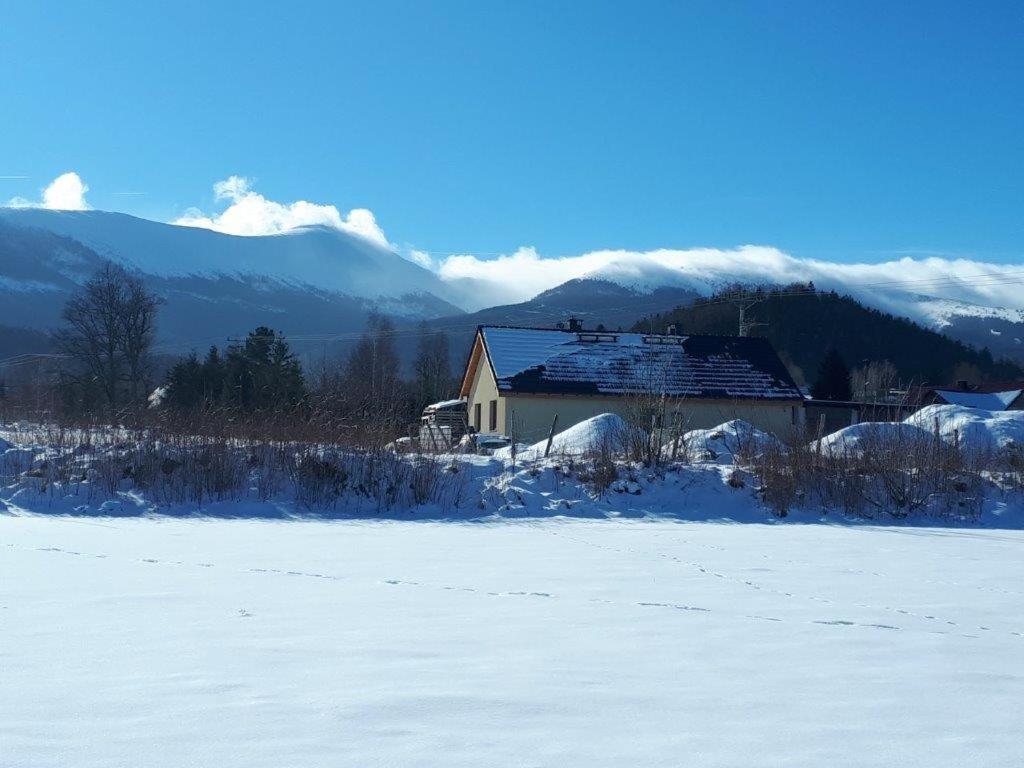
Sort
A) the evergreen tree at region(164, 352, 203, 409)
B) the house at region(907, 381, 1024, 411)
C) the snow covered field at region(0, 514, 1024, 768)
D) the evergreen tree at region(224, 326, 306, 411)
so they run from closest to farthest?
the snow covered field at region(0, 514, 1024, 768)
the evergreen tree at region(224, 326, 306, 411)
the evergreen tree at region(164, 352, 203, 409)
the house at region(907, 381, 1024, 411)

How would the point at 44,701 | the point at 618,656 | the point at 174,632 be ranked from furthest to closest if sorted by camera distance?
the point at 174,632 < the point at 618,656 < the point at 44,701

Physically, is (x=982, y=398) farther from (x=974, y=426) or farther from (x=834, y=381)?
(x=974, y=426)

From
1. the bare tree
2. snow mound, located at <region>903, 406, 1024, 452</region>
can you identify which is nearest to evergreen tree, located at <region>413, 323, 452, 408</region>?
the bare tree

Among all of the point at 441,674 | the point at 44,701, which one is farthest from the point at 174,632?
the point at 441,674

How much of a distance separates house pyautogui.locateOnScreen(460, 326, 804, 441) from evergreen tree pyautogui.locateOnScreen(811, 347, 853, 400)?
84.3 ft

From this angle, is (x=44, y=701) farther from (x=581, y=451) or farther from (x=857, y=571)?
(x=581, y=451)

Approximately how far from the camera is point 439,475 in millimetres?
17578

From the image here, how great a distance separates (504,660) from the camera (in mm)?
5207

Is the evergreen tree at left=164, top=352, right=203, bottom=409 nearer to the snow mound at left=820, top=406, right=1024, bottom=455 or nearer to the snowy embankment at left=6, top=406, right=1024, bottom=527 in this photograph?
the snowy embankment at left=6, top=406, right=1024, bottom=527

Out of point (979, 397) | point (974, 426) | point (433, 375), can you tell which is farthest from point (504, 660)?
point (433, 375)

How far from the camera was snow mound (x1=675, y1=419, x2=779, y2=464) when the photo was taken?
61.8 feet

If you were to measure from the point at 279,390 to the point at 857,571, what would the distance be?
95.3 ft

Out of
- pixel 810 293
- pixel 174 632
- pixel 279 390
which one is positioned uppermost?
pixel 810 293

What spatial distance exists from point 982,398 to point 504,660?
64400 mm
